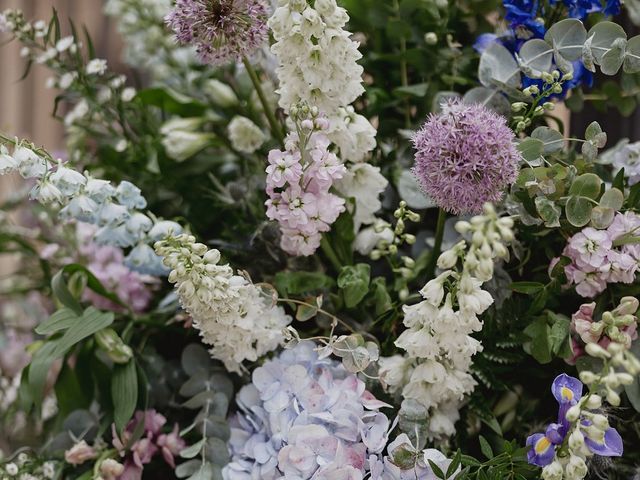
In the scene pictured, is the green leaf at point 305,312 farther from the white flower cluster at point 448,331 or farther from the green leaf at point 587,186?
the green leaf at point 587,186

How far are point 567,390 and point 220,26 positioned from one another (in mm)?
338

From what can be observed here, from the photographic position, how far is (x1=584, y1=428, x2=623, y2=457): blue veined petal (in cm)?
44

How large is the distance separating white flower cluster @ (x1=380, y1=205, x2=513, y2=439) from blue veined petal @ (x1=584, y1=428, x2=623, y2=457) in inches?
3.6

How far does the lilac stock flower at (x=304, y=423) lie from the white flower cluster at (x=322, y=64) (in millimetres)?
169

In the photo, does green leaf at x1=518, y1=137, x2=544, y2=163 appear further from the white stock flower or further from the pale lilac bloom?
the white stock flower

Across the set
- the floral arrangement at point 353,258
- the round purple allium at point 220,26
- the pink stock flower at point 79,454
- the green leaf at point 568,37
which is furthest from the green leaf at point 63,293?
the green leaf at point 568,37

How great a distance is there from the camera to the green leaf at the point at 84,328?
57 cm

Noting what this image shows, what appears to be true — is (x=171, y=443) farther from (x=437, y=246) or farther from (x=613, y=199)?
(x=613, y=199)

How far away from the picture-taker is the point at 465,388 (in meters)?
0.52

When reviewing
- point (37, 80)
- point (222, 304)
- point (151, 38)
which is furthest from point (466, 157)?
point (37, 80)

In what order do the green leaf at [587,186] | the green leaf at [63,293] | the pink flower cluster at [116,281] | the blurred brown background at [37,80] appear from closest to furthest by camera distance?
the green leaf at [587,186], the green leaf at [63,293], the pink flower cluster at [116,281], the blurred brown background at [37,80]

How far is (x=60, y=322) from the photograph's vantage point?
1.94 ft

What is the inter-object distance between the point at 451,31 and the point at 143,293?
39 cm

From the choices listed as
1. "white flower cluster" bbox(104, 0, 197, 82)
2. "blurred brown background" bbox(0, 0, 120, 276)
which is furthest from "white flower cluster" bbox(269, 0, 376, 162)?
"blurred brown background" bbox(0, 0, 120, 276)
